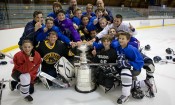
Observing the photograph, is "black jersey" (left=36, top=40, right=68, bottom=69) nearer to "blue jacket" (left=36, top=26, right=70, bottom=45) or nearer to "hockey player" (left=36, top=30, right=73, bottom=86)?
"hockey player" (left=36, top=30, right=73, bottom=86)

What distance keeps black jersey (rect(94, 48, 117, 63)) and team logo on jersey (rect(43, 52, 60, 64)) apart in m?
0.59

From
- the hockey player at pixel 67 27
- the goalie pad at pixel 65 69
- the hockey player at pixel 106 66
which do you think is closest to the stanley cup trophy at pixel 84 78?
the hockey player at pixel 106 66

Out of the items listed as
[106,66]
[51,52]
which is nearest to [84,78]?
[106,66]

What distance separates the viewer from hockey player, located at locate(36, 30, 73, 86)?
2797 millimetres

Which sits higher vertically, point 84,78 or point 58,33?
point 58,33

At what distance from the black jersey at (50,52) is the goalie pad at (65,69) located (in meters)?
0.16

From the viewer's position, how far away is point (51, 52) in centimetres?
281

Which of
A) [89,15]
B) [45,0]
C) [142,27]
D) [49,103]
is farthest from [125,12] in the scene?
[49,103]

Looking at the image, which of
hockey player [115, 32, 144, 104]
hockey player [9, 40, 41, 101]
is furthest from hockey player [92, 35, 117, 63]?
hockey player [9, 40, 41, 101]

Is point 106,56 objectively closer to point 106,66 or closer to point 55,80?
→ point 106,66

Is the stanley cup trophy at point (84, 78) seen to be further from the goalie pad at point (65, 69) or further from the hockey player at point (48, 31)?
the hockey player at point (48, 31)

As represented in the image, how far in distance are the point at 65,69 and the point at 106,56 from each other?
594 mm

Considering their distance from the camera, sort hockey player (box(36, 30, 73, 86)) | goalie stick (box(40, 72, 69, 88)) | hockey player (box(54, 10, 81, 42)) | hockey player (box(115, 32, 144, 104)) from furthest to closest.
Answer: hockey player (box(54, 10, 81, 42)) → hockey player (box(36, 30, 73, 86)) → goalie stick (box(40, 72, 69, 88)) → hockey player (box(115, 32, 144, 104))

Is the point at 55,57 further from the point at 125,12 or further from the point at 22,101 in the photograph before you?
the point at 125,12
